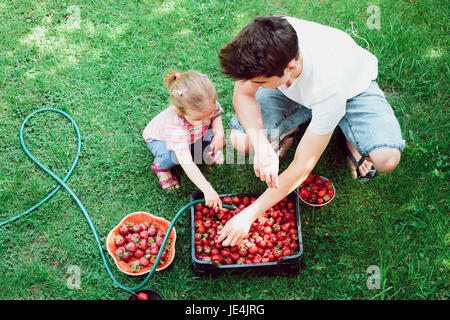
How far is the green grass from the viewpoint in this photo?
8.70 feet

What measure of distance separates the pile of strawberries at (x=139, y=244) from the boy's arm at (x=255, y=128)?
820mm

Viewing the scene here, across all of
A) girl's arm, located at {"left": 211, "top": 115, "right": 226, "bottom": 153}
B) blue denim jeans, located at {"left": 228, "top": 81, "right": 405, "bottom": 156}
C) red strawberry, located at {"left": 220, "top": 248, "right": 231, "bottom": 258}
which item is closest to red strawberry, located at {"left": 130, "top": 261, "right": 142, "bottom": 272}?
red strawberry, located at {"left": 220, "top": 248, "right": 231, "bottom": 258}

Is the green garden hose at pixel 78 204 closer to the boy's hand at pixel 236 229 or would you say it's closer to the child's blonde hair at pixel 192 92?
the boy's hand at pixel 236 229

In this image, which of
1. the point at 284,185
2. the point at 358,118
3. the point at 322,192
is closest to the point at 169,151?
the point at 284,185

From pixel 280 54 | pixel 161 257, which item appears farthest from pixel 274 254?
pixel 280 54

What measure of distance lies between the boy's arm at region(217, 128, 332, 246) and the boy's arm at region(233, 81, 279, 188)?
9 cm

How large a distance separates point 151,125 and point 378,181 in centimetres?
173

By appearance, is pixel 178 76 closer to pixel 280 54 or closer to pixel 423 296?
pixel 280 54

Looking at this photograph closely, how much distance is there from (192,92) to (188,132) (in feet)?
1.29

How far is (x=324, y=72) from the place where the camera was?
222cm

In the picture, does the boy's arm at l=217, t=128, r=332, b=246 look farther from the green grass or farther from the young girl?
the green grass

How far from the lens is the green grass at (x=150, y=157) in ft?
8.70

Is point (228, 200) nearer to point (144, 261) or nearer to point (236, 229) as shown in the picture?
point (236, 229)
